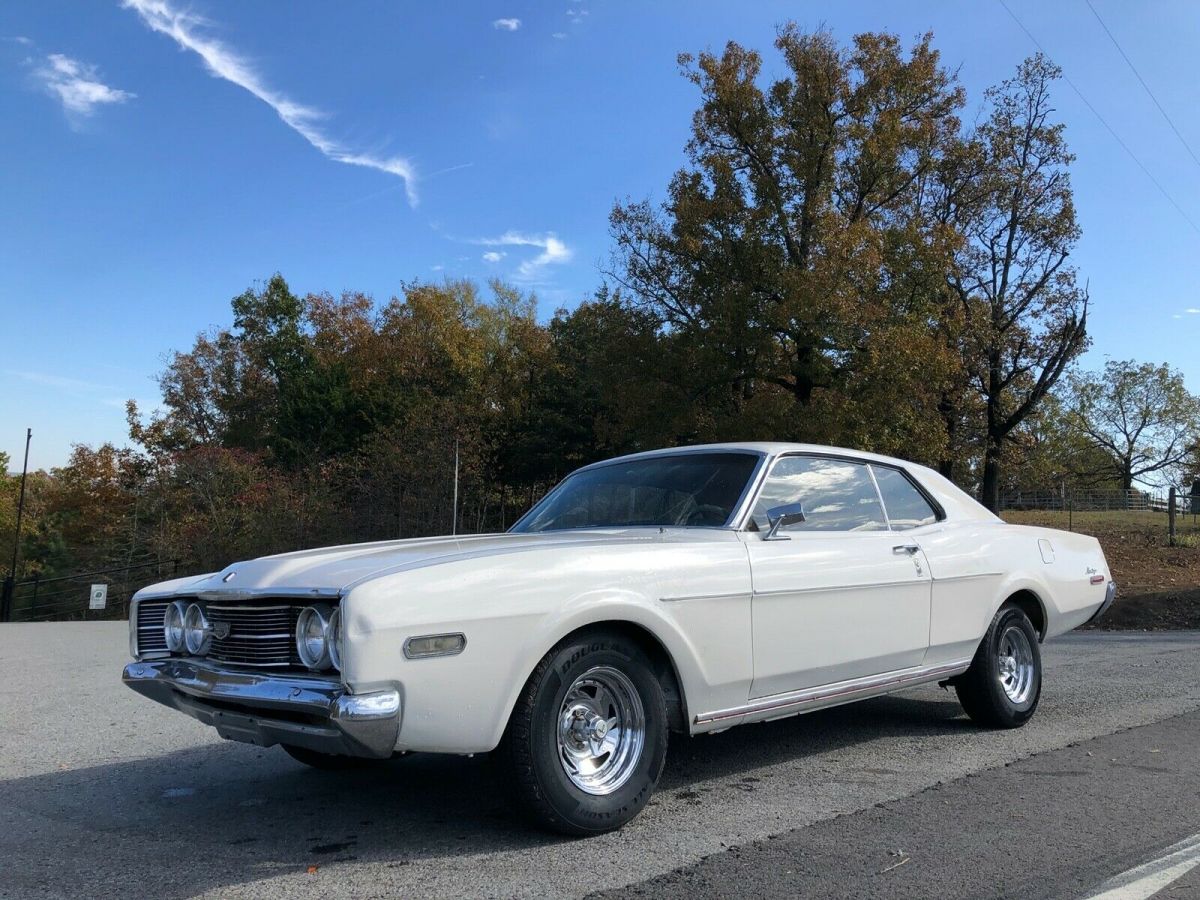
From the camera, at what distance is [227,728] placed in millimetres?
3527

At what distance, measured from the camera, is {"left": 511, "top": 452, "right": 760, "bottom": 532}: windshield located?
4637mm

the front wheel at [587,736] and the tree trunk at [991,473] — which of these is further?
the tree trunk at [991,473]

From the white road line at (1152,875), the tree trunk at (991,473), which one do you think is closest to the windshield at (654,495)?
the white road line at (1152,875)

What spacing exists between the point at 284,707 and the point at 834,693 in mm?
2600

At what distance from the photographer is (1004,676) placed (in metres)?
5.70

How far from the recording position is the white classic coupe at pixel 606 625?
3211mm

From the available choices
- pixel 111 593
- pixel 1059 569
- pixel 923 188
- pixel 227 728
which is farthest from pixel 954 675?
pixel 111 593

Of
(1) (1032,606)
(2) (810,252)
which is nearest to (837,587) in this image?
(1) (1032,606)

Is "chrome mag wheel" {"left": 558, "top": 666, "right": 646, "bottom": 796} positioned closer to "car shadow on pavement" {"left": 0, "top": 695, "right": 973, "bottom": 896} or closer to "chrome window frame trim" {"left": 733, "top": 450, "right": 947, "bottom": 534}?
"car shadow on pavement" {"left": 0, "top": 695, "right": 973, "bottom": 896}

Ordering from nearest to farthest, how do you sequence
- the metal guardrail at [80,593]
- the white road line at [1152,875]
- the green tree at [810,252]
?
the white road line at [1152,875] < the green tree at [810,252] < the metal guardrail at [80,593]

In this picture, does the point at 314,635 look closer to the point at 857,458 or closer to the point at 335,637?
the point at 335,637

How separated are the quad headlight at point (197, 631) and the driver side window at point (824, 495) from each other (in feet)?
8.14

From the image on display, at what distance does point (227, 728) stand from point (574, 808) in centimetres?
135

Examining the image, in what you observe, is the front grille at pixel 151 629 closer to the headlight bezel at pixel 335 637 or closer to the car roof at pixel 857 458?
the headlight bezel at pixel 335 637
